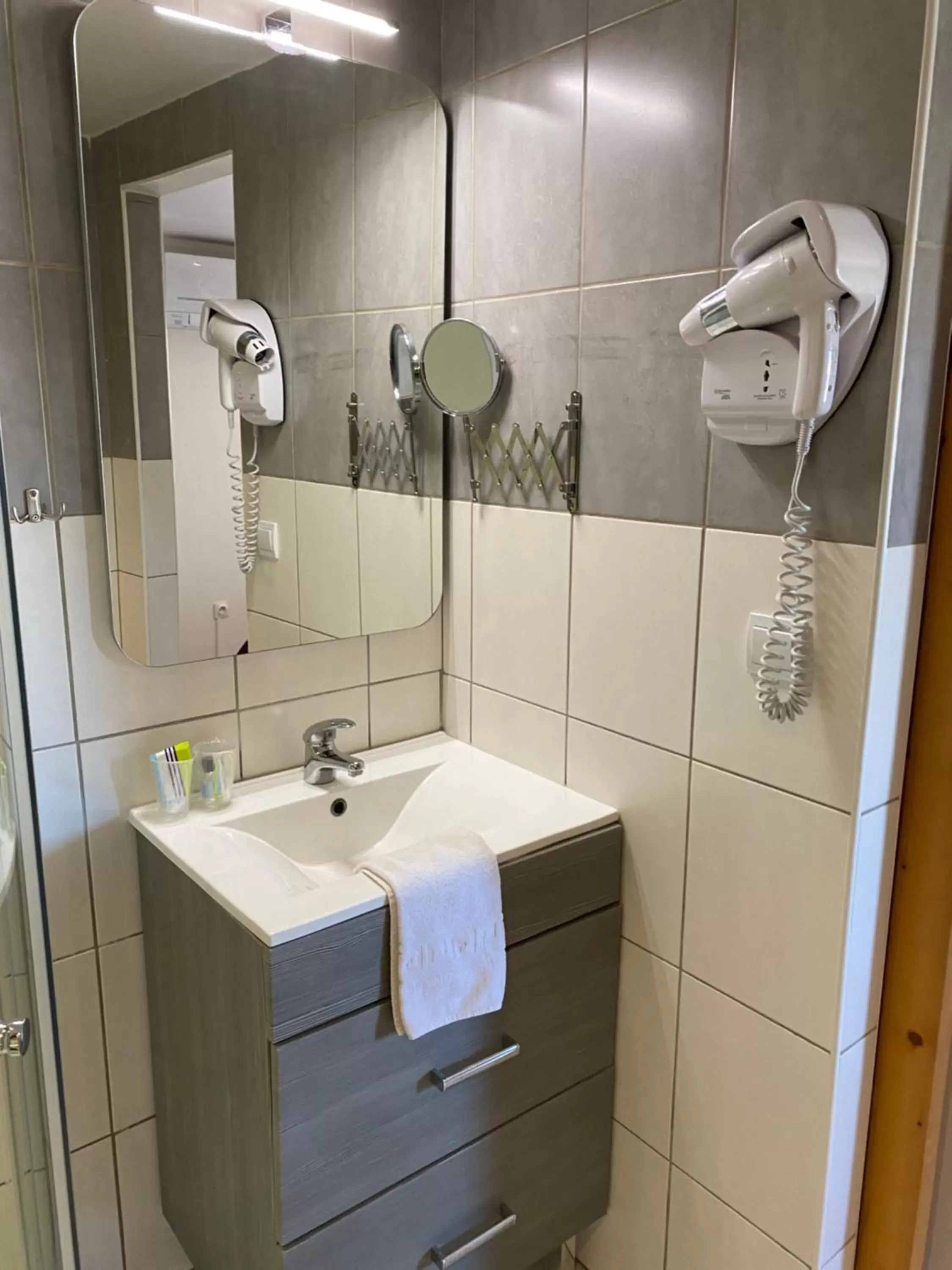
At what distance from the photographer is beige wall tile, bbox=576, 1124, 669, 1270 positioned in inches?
61.2

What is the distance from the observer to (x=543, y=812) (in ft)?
4.94

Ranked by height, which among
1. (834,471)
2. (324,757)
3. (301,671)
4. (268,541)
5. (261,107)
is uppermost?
(261,107)

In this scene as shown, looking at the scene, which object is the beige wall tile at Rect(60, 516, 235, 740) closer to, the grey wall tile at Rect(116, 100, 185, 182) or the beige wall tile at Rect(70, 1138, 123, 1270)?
the grey wall tile at Rect(116, 100, 185, 182)

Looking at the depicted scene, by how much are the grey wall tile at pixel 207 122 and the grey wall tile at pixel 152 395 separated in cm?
28

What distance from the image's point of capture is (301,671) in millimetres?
1686

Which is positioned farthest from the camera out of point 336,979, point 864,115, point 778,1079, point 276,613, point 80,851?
point 276,613

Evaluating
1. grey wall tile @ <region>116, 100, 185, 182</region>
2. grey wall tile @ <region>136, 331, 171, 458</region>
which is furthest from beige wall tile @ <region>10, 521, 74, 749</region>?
grey wall tile @ <region>116, 100, 185, 182</region>

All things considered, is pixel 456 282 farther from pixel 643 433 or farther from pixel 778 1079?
pixel 778 1079

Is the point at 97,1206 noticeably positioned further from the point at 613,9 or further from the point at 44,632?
the point at 613,9

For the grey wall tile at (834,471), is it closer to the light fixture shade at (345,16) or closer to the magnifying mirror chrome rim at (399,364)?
the magnifying mirror chrome rim at (399,364)

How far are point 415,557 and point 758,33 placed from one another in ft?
3.11

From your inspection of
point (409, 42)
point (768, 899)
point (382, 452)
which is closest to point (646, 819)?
point (768, 899)

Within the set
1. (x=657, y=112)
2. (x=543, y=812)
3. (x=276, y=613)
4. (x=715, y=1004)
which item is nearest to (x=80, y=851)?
(x=276, y=613)

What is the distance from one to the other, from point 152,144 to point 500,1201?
65.2 inches
